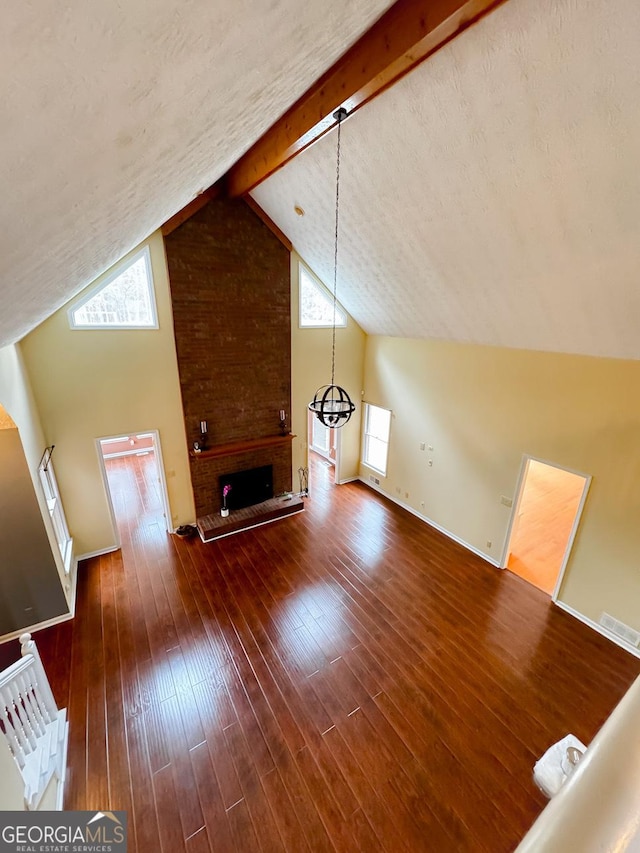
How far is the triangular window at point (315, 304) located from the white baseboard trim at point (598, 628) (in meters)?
5.61

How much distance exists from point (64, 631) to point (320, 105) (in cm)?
626

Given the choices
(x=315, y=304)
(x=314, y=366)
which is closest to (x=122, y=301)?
(x=315, y=304)

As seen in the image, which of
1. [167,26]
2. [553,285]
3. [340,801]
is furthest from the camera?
[553,285]

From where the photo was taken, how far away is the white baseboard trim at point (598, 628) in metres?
4.32

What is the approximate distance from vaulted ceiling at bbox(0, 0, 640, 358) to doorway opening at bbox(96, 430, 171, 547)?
3342mm

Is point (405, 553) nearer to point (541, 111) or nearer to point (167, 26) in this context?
point (541, 111)

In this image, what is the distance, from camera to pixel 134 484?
27.2 ft

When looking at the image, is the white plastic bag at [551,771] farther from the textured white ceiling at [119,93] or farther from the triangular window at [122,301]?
the triangular window at [122,301]

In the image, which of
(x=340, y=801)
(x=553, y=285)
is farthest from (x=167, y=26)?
(x=340, y=801)

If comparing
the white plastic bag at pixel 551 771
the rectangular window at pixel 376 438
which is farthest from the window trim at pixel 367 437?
the white plastic bag at pixel 551 771

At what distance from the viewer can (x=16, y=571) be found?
4.30 m

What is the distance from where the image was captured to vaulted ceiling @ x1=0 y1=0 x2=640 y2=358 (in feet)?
2.96

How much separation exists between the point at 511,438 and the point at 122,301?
18.9 ft

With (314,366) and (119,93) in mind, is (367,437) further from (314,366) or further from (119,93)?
(119,93)
